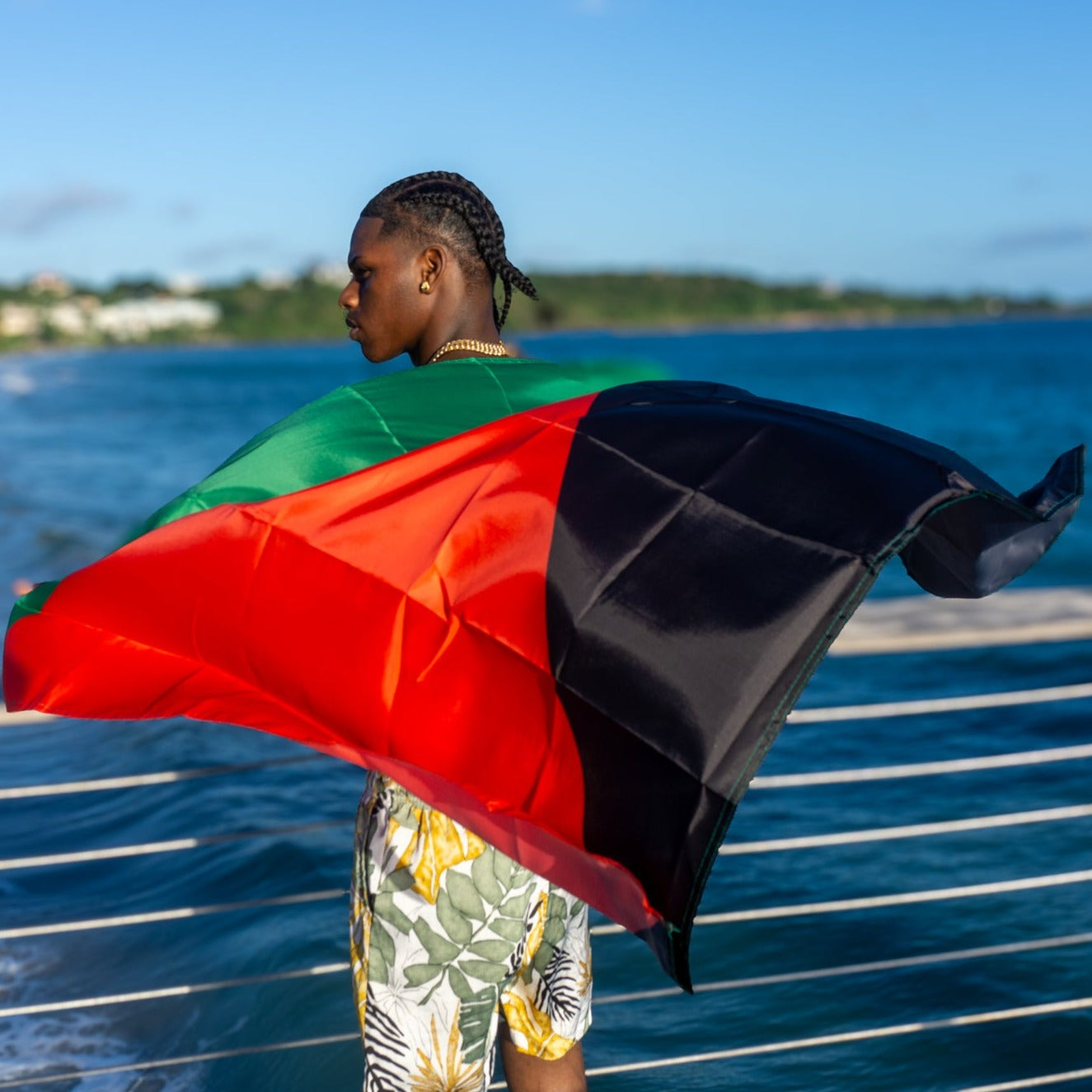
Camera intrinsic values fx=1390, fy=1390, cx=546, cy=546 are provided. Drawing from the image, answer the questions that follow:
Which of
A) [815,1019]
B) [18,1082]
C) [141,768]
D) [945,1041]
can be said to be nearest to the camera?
[18,1082]

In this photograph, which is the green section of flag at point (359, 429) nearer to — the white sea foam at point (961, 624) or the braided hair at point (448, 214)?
the braided hair at point (448, 214)

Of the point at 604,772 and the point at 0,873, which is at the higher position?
the point at 604,772

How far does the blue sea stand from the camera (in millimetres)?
3717

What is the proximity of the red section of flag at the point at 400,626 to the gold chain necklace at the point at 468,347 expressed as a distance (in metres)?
0.14

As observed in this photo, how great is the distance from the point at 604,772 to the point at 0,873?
4.08 m

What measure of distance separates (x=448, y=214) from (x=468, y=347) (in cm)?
20

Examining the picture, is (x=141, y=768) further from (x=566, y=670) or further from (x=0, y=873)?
(x=566, y=670)

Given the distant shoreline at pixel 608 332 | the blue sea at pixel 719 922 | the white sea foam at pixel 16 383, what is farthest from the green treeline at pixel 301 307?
the blue sea at pixel 719 922

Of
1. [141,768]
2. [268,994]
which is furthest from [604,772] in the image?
[141,768]

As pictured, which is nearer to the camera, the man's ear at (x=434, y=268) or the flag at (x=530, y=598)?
the flag at (x=530, y=598)

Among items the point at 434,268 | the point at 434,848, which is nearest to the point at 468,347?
the point at 434,268

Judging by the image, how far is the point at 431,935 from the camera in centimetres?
186

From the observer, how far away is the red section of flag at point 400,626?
5.90ft

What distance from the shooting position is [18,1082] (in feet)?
10.3
